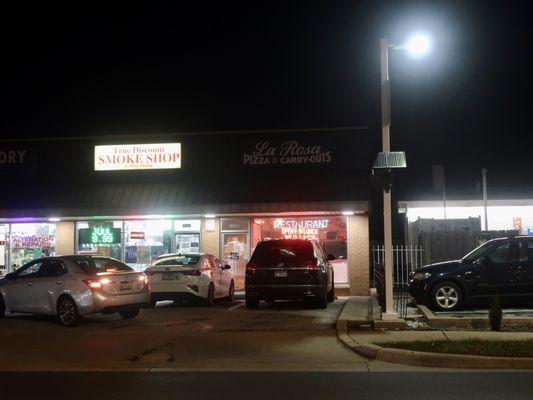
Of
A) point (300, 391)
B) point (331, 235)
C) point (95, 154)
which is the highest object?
point (95, 154)

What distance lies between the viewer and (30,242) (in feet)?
69.9

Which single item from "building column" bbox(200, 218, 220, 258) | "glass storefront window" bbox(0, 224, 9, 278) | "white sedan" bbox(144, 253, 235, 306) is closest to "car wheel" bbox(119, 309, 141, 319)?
"white sedan" bbox(144, 253, 235, 306)

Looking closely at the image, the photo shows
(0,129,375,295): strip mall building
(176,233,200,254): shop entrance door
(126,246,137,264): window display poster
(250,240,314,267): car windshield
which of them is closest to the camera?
(250,240,314,267): car windshield

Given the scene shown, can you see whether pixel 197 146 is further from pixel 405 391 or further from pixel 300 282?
pixel 405 391

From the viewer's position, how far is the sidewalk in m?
8.61

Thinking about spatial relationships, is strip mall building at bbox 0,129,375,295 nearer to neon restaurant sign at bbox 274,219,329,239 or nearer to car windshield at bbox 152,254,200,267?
neon restaurant sign at bbox 274,219,329,239

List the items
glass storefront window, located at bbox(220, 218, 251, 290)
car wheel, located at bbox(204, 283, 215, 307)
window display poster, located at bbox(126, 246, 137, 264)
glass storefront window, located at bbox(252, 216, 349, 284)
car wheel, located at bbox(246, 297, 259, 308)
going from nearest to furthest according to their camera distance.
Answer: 1. car wheel, located at bbox(246, 297, 259, 308)
2. car wheel, located at bbox(204, 283, 215, 307)
3. glass storefront window, located at bbox(252, 216, 349, 284)
4. glass storefront window, located at bbox(220, 218, 251, 290)
5. window display poster, located at bbox(126, 246, 137, 264)

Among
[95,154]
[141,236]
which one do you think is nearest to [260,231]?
[141,236]

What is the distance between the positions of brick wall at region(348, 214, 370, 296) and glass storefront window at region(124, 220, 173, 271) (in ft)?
20.0

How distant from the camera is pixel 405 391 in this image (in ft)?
24.0

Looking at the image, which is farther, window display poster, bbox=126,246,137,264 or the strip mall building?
window display poster, bbox=126,246,137,264

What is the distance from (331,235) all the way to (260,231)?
2478mm

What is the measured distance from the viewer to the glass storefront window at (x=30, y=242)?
69.6 feet

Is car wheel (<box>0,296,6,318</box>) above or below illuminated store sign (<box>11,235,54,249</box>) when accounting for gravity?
below
